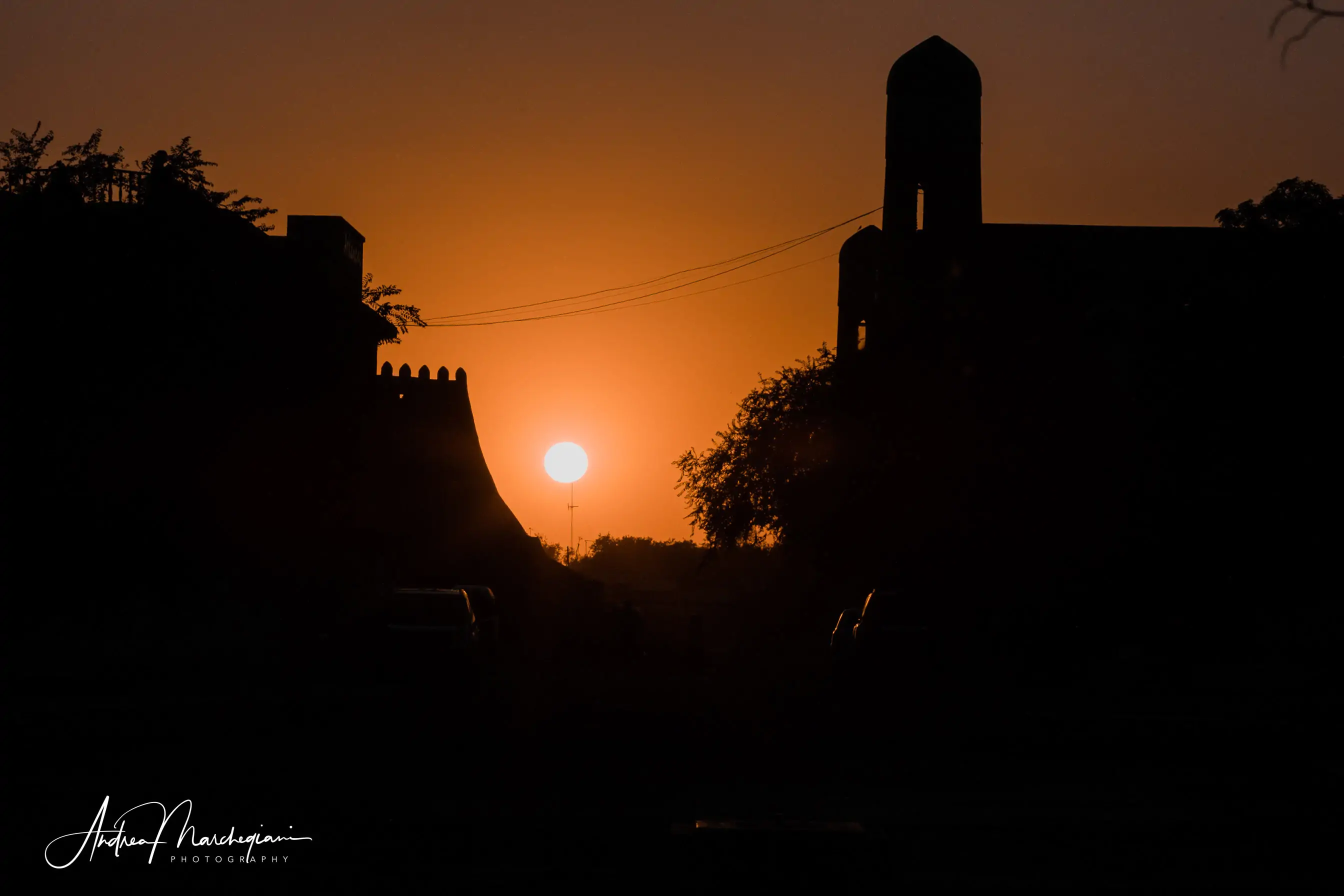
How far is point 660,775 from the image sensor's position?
39.3 ft

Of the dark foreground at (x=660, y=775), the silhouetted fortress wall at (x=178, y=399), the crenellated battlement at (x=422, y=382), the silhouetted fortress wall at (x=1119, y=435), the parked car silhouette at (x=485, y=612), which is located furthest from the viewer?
the crenellated battlement at (x=422, y=382)

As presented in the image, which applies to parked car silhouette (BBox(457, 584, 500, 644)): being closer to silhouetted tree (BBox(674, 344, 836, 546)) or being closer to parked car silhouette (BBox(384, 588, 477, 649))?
parked car silhouette (BBox(384, 588, 477, 649))

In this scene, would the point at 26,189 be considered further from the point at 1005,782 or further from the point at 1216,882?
the point at 1216,882

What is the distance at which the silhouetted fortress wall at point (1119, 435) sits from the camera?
30156 millimetres

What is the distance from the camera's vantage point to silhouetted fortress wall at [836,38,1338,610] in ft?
98.9

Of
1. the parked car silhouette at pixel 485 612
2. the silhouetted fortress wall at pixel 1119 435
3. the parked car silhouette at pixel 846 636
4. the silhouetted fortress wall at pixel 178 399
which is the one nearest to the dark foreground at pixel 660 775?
the parked car silhouette at pixel 846 636

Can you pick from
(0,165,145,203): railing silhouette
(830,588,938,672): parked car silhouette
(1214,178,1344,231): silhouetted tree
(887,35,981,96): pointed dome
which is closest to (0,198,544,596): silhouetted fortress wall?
(0,165,145,203): railing silhouette

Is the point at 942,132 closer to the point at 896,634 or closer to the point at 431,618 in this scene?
the point at 896,634

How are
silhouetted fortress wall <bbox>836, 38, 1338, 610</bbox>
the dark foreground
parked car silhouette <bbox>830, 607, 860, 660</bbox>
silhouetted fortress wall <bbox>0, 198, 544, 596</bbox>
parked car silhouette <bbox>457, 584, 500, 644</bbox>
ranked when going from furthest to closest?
silhouetted fortress wall <bbox>836, 38, 1338, 610</bbox> → parked car silhouette <bbox>457, 584, 500, 644</bbox> → parked car silhouette <bbox>830, 607, 860, 660</bbox> → silhouetted fortress wall <bbox>0, 198, 544, 596</bbox> → the dark foreground

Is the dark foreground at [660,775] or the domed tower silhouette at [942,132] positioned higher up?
the domed tower silhouette at [942,132]

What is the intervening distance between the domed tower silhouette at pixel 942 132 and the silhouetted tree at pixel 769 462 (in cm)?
895

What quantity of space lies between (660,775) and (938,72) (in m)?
49.5

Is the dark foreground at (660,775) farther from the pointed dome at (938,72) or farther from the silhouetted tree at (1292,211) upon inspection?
the pointed dome at (938,72)

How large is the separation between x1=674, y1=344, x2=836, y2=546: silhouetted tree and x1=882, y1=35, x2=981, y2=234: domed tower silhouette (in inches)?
352
